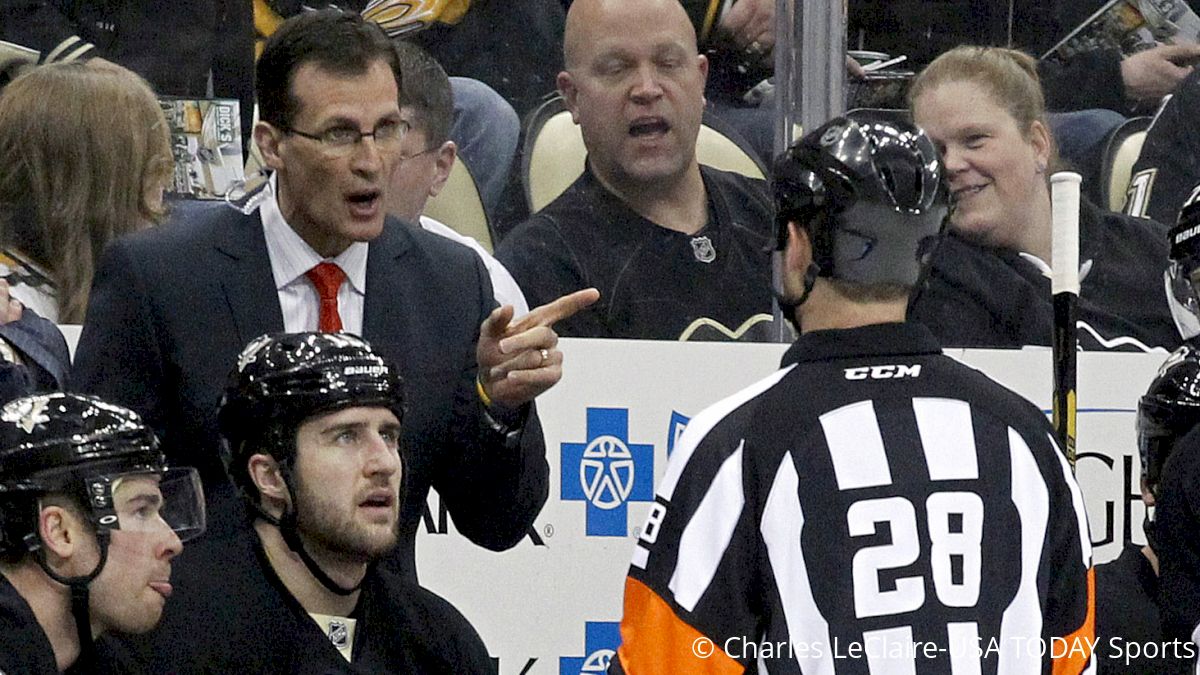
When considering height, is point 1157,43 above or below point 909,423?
above

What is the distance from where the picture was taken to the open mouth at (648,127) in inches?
164

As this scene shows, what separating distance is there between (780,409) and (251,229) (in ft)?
3.81

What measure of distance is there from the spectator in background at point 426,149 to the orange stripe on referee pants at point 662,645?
1721 millimetres

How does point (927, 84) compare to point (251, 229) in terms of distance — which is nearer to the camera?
point (251, 229)

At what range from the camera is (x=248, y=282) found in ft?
10.2

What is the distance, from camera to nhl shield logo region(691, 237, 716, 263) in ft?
13.7

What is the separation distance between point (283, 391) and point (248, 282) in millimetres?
283

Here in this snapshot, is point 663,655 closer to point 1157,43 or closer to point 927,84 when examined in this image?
point 927,84

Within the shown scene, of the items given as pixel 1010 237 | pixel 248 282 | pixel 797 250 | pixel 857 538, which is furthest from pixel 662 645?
pixel 1010 237

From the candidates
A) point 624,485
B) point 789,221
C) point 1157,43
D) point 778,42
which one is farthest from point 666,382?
point 789,221

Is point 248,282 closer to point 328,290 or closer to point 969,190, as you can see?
point 328,290

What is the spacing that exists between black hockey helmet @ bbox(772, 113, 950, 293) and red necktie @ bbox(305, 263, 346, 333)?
940mm

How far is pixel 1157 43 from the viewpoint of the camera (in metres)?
4.41

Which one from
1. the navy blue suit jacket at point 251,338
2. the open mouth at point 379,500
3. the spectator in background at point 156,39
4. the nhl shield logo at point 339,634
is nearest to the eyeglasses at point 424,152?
the spectator in background at point 156,39
